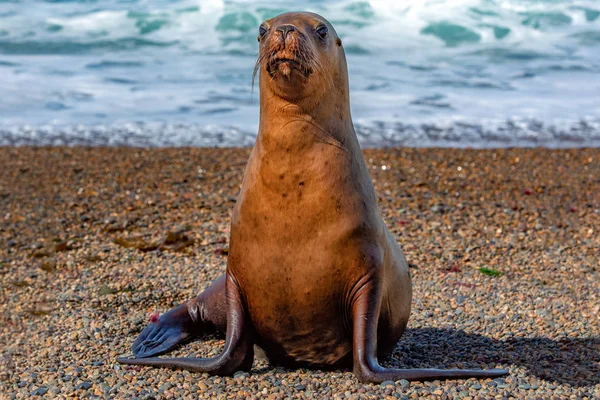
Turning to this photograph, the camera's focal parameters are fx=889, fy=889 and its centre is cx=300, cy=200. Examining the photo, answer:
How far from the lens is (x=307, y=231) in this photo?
4.09 m

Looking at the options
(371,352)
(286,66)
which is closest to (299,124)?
(286,66)

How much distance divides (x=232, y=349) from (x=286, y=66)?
4.53 ft

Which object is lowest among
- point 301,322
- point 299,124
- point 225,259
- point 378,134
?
point 378,134

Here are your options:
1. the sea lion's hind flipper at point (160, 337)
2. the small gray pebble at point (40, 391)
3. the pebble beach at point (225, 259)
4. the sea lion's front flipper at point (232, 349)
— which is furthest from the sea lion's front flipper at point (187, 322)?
the small gray pebble at point (40, 391)

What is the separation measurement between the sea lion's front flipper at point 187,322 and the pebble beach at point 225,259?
12cm

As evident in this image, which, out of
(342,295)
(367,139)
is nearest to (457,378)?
(342,295)

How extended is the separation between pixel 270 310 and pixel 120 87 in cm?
1291

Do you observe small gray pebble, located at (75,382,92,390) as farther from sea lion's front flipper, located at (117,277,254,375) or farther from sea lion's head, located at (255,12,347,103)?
sea lion's head, located at (255,12,347,103)

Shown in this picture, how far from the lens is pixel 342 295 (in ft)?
13.7

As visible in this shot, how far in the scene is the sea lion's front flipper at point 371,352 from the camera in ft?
13.3

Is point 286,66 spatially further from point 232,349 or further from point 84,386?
point 84,386

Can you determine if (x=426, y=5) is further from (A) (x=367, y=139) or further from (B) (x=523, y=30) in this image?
(A) (x=367, y=139)

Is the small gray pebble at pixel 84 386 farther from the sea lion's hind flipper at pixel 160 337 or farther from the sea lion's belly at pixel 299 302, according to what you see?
the sea lion's belly at pixel 299 302

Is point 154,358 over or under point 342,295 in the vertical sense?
under
